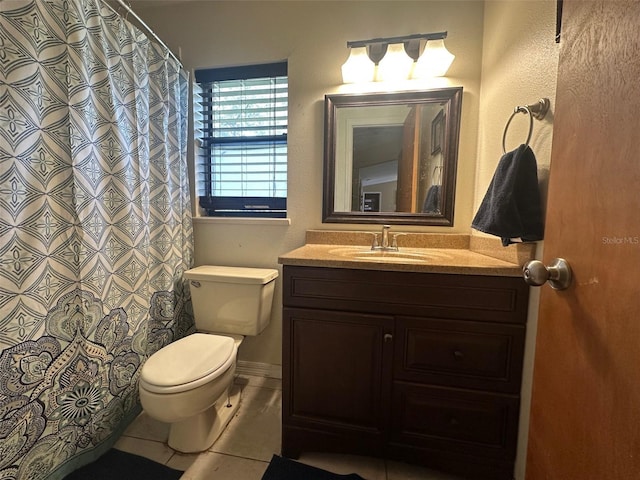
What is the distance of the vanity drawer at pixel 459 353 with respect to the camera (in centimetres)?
105

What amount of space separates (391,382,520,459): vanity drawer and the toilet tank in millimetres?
797

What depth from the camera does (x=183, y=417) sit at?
44.8 inches

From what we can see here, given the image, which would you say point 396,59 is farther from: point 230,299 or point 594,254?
point 230,299

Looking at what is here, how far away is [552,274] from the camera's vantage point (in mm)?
611

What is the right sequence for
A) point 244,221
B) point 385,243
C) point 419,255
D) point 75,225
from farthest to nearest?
point 244,221 → point 385,243 → point 419,255 → point 75,225

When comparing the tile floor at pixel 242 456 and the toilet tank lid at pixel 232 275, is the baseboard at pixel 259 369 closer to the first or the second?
the tile floor at pixel 242 456

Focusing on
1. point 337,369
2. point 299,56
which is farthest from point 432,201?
point 299,56

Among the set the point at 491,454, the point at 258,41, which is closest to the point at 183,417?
the point at 491,454

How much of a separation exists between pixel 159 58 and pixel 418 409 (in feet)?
6.74

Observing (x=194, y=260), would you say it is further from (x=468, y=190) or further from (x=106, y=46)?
(x=468, y=190)

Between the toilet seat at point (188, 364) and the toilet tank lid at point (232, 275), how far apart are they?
302 millimetres

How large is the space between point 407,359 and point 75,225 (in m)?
1.38

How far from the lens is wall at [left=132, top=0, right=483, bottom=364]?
1507mm

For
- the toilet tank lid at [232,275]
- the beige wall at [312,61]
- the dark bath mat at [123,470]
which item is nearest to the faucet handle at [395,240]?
the beige wall at [312,61]
